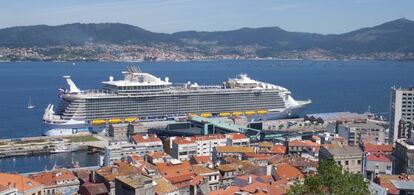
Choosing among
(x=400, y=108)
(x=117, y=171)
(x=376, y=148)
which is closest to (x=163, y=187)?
(x=117, y=171)

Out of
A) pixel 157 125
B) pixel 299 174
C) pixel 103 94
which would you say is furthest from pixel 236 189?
pixel 103 94

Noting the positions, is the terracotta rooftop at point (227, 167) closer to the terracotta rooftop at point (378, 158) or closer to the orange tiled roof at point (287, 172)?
the orange tiled roof at point (287, 172)

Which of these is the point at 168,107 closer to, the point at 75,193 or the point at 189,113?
the point at 189,113

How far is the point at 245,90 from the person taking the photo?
71.8m

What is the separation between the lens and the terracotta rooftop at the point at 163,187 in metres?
25.9

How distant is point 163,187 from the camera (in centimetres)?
2644

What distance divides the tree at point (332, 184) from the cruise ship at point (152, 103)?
44866 millimetres

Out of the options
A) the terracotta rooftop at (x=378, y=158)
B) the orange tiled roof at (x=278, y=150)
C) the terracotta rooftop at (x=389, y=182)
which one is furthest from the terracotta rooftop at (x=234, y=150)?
the terracotta rooftop at (x=389, y=182)

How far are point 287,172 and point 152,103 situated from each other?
37580mm

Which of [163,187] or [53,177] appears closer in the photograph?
[163,187]

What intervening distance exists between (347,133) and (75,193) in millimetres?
25953

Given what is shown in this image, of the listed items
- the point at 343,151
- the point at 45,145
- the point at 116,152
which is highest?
the point at 343,151

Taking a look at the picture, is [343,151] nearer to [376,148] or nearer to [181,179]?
[376,148]

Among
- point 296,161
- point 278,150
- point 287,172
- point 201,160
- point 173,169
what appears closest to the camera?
point 287,172
